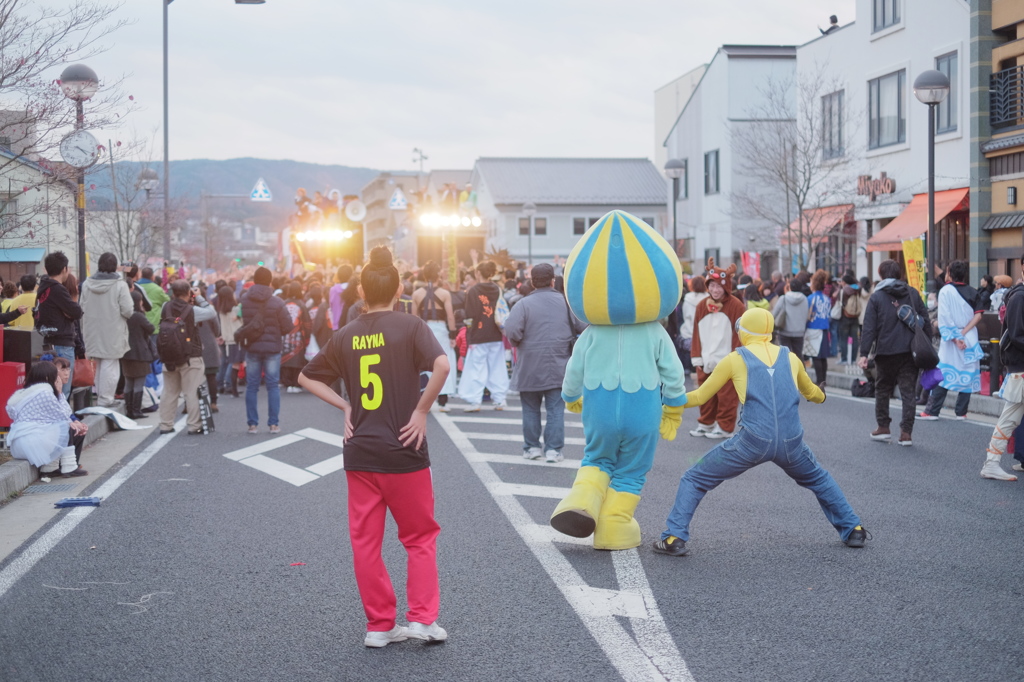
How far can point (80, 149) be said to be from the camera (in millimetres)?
10664

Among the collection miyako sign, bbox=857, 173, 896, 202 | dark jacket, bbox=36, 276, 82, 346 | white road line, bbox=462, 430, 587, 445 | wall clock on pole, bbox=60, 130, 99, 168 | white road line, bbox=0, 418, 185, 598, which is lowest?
white road line, bbox=0, 418, 185, 598

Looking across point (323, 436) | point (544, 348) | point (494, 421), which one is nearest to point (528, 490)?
point (544, 348)

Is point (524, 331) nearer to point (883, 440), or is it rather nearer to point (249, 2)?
point (883, 440)

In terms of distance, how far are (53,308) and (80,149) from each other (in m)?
1.74

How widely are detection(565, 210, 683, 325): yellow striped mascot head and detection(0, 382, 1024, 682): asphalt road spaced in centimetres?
150

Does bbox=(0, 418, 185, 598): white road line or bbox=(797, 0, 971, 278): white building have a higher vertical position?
bbox=(797, 0, 971, 278): white building

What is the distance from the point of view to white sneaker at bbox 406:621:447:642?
4645 mm

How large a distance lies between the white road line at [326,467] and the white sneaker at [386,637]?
181 inches

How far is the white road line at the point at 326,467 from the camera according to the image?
30.8 ft

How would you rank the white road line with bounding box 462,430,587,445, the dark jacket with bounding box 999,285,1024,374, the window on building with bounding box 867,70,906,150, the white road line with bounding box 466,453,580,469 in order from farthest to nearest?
the window on building with bounding box 867,70,906,150 → the white road line with bounding box 462,430,587,445 → the white road line with bounding box 466,453,580,469 → the dark jacket with bounding box 999,285,1024,374

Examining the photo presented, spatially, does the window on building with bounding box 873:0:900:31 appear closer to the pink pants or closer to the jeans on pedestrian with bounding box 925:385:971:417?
the jeans on pedestrian with bounding box 925:385:971:417

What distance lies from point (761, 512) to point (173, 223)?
1101 inches

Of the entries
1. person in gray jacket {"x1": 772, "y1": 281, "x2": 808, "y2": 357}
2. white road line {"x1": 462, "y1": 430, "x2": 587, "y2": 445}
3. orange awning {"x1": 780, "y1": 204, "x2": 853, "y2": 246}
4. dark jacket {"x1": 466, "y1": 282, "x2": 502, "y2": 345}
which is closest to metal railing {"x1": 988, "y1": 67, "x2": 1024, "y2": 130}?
orange awning {"x1": 780, "y1": 204, "x2": 853, "y2": 246}

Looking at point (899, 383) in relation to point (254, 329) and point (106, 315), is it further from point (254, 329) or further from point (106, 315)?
point (106, 315)
